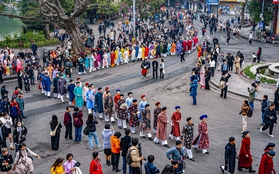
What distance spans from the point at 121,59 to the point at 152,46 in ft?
10.6

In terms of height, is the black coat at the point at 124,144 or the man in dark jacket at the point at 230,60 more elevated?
the man in dark jacket at the point at 230,60

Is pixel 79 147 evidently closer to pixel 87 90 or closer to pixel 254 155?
pixel 87 90

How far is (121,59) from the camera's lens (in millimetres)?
27625

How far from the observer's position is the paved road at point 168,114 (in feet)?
39.0

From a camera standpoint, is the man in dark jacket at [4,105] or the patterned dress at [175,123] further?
the man in dark jacket at [4,105]

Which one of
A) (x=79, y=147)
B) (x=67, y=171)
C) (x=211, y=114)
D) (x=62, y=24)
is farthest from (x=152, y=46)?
(x=67, y=171)

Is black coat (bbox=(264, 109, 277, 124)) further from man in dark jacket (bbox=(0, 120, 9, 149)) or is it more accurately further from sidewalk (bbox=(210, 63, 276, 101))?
man in dark jacket (bbox=(0, 120, 9, 149))

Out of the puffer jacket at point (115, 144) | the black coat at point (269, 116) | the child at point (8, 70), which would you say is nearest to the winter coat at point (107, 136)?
the puffer jacket at point (115, 144)

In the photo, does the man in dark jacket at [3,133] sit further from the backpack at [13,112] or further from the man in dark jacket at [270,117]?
the man in dark jacket at [270,117]

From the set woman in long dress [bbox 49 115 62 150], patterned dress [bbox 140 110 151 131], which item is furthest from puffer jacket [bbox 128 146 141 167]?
woman in long dress [bbox 49 115 62 150]

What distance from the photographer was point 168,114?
53.9 feet

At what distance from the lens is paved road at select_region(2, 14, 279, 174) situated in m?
11.9

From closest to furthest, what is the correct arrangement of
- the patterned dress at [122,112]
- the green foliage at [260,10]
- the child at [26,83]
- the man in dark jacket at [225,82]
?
the patterned dress at [122,112], the man in dark jacket at [225,82], the child at [26,83], the green foliage at [260,10]

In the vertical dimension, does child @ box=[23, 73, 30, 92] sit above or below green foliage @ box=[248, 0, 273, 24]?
below
